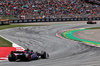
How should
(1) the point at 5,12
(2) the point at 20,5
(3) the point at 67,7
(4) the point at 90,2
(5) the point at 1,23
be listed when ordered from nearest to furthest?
(5) the point at 1,23 < (1) the point at 5,12 < (2) the point at 20,5 < (3) the point at 67,7 < (4) the point at 90,2

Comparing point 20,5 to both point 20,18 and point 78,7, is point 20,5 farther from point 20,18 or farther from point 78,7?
point 78,7

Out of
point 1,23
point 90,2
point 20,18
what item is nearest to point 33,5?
point 20,18

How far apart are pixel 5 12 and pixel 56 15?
11293mm

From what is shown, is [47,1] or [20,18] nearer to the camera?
[20,18]

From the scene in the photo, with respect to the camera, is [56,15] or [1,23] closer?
[1,23]

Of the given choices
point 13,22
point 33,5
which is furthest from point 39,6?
point 13,22

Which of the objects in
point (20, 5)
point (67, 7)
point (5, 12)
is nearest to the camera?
point (5, 12)

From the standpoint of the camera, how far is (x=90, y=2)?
59.2 metres

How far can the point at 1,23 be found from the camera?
33.2 meters

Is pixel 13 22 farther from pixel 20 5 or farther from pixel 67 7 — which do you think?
pixel 67 7

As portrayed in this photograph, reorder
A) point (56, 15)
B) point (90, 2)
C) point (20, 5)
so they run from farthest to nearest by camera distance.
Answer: point (90, 2), point (56, 15), point (20, 5)

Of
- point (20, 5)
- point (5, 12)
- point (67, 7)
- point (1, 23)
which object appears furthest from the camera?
point (67, 7)

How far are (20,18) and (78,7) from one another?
1590cm

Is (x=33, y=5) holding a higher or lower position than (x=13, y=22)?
higher
